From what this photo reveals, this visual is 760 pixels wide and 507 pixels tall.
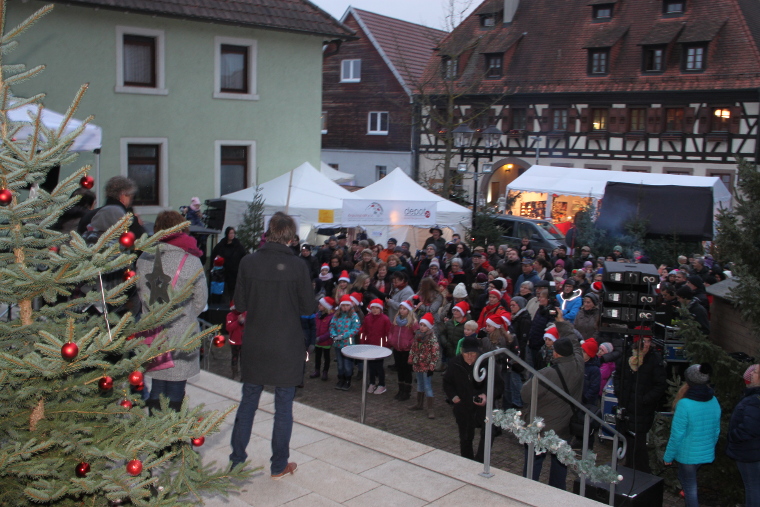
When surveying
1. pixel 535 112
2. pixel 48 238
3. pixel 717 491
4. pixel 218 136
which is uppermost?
pixel 535 112

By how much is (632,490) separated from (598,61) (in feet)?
94.5

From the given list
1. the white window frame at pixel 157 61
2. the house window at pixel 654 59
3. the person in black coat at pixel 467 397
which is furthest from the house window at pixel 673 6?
the person in black coat at pixel 467 397

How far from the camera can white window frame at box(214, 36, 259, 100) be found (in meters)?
19.7

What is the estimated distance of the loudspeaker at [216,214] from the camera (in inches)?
631

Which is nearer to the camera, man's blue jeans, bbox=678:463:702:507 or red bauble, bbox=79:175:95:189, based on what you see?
red bauble, bbox=79:175:95:189

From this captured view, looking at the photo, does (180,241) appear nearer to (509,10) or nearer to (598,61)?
(598,61)

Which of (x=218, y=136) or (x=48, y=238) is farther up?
(x=218, y=136)

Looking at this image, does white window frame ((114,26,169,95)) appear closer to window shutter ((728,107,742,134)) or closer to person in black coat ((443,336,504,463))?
person in black coat ((443,336,504,463))

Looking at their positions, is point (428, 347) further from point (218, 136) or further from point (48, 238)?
point (218, 136)

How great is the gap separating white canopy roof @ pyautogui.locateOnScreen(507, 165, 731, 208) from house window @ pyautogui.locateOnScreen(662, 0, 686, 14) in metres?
11.5

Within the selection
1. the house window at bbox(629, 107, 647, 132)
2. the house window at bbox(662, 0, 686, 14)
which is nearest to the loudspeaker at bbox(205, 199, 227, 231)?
the house window at bbox(629, 107, 647, 132)

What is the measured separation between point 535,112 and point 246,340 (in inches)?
1205

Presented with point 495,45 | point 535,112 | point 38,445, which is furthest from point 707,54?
point 38,445

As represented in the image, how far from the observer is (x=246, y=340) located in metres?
5.06
